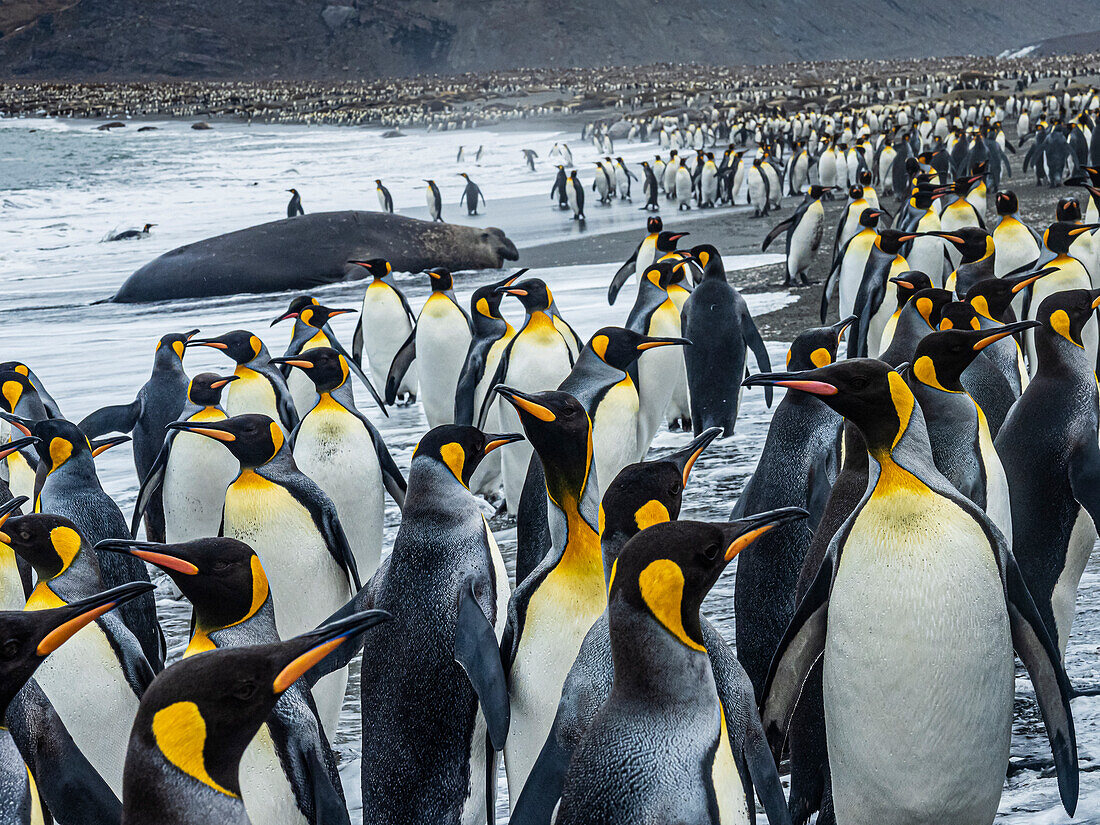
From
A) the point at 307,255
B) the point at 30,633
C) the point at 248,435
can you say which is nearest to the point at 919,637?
the point at 30,633

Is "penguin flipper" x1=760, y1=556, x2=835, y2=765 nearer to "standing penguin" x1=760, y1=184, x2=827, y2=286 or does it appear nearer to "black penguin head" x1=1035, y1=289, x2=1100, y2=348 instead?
"black penguin head" x1=1035, y1=289, x2=1100, y2=348

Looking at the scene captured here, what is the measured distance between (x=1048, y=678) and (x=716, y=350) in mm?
3981

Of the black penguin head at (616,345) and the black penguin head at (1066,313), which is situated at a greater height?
the black penguin head at (1066,313)

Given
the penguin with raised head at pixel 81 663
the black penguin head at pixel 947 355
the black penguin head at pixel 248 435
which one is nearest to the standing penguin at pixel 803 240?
the black penguin head at pixel 947 355

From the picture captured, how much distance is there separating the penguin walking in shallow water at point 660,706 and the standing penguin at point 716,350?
Answer: 13.8 feet

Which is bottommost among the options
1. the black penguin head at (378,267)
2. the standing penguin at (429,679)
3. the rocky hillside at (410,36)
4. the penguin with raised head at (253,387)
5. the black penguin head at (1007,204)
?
the standing penguin at (429,679)

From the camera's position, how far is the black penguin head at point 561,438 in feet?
8.79

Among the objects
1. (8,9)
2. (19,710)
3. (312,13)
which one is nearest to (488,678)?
(19,710)

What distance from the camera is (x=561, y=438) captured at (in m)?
2.70

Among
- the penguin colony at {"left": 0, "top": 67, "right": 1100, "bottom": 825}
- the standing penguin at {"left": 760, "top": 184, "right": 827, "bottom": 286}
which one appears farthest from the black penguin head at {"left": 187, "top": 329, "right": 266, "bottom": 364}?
the standing penguin at {"left": 760, "top": 184, "right": 827, "bottom": 286}

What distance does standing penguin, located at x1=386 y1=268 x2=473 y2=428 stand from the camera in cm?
680

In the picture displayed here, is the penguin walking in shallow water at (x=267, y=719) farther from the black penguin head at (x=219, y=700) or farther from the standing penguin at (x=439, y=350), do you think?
the standing penguin at (x=439, y=350)

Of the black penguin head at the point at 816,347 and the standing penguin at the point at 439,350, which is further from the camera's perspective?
the standing penguin at the point at 439,350

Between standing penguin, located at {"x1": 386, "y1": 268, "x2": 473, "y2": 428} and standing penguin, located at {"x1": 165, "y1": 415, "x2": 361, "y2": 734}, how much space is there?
3.23m
